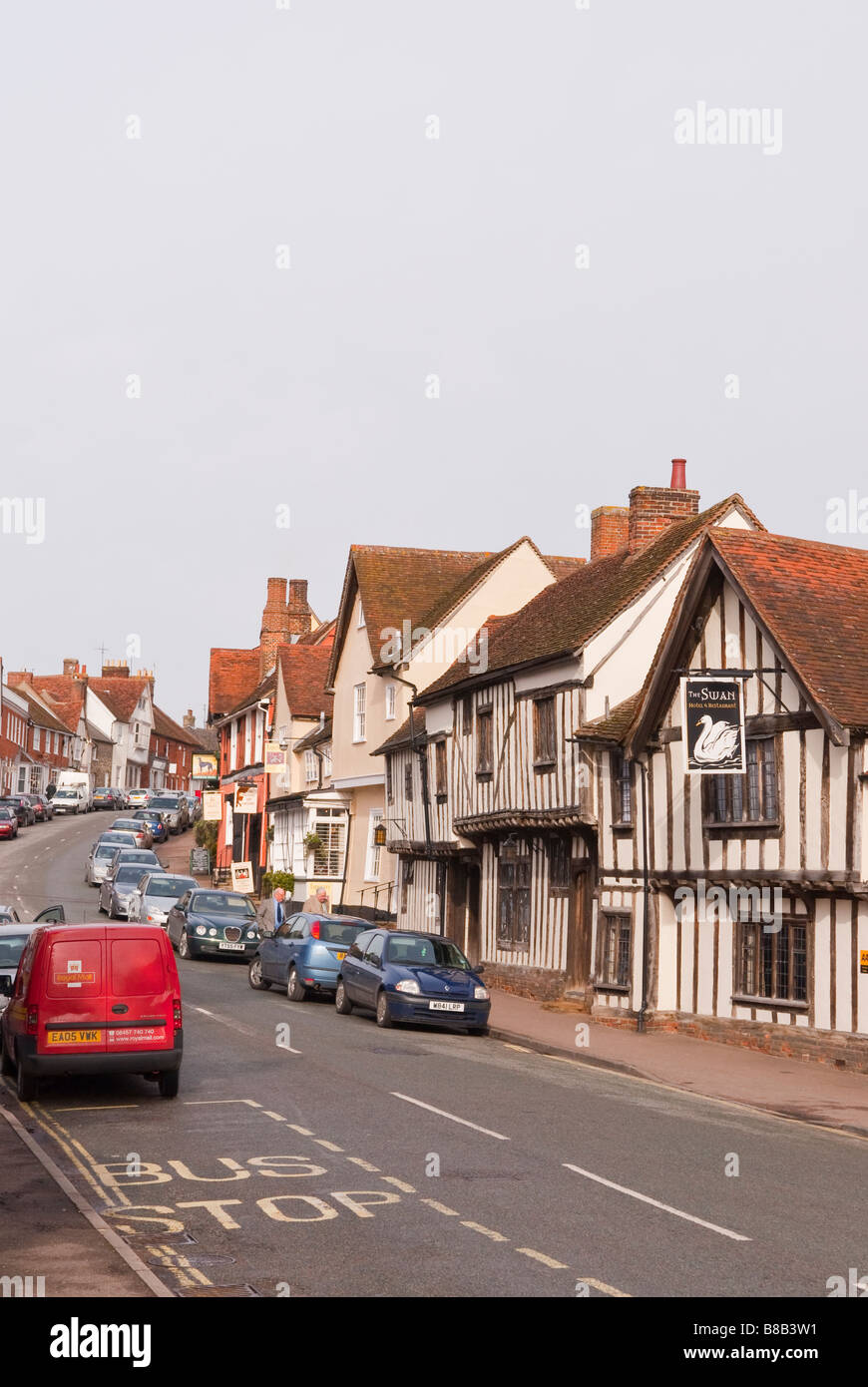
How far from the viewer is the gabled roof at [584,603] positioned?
1154 inches

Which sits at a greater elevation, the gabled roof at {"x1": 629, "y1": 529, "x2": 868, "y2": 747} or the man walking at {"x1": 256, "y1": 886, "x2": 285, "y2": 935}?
the gabled roof at {"x1": 629, "y1": 529, "x2": 868, "y2": 747}

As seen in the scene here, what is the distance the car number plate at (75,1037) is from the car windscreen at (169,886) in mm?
22678

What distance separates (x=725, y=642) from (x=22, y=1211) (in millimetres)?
16199

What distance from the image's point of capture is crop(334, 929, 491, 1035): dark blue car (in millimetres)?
23734

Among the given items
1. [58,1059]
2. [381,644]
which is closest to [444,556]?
[381,644]

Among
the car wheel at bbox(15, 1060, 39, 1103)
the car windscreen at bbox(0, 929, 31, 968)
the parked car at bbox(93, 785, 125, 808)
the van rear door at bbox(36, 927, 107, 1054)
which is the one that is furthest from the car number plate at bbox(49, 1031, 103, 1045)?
the parked car at bbox(93, 785, 125, 808)

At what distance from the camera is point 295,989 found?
27688 mm

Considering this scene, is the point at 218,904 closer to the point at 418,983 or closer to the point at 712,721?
the point at 418,983

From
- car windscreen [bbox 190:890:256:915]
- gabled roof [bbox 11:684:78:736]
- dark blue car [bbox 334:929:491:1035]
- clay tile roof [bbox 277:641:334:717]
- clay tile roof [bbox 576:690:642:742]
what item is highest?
gabled roof [bbox 11:684:78:736]

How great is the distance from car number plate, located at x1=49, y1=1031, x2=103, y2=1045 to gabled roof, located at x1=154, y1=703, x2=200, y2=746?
128013mm

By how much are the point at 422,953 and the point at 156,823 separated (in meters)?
50.0

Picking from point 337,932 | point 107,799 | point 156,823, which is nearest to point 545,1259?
point 337,932

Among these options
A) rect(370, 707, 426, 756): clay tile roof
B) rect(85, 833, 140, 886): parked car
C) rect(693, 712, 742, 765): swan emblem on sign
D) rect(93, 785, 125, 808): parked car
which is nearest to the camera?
rect(693, 712, 742, 765): swan emblem on sign

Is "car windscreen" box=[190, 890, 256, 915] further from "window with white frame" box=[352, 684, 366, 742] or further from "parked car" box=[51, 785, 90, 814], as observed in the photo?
"parked car" box=[51, 785, 90, 814]
